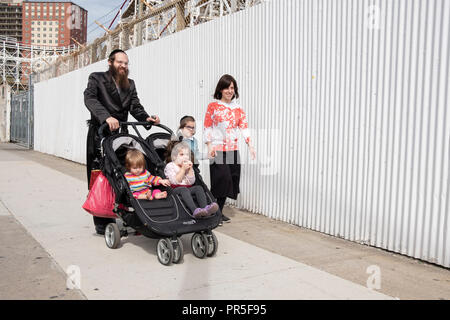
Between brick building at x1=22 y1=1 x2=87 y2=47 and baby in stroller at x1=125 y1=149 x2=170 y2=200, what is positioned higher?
brick building at x1=22 y1=1 x2=87 y2=47

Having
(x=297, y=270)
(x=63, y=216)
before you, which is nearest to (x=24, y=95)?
(x=63, y=216)

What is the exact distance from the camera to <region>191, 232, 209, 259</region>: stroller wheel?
13.4 feet

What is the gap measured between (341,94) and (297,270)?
82.4 inches

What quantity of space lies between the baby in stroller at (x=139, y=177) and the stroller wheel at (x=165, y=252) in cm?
49

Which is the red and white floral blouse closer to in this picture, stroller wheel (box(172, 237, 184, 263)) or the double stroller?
the double stroller

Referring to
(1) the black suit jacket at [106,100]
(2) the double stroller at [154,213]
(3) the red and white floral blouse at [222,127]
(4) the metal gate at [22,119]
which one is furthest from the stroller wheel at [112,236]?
(4) the metal gate at [22,119]

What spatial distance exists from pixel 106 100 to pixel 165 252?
1898 millimetres

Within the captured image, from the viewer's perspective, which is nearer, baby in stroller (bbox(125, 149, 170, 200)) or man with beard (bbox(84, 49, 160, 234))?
baby in stroller (bbox(125, 149, 170, 200))

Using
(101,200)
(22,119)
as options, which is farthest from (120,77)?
(22,119)

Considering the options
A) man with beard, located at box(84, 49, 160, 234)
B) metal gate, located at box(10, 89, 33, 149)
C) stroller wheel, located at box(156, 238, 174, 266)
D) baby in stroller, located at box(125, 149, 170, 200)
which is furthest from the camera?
metal gate, located at box(10, 89, 33, 149)

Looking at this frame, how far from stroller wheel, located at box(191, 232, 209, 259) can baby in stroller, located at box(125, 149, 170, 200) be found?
0.52 meters

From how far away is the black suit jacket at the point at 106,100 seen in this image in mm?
4639

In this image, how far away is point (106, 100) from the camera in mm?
4836

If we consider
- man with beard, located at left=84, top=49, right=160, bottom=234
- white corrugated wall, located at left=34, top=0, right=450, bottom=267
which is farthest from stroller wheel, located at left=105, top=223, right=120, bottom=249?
white corrugated wall, located at left=34, top=0, right=450, bottom=267
